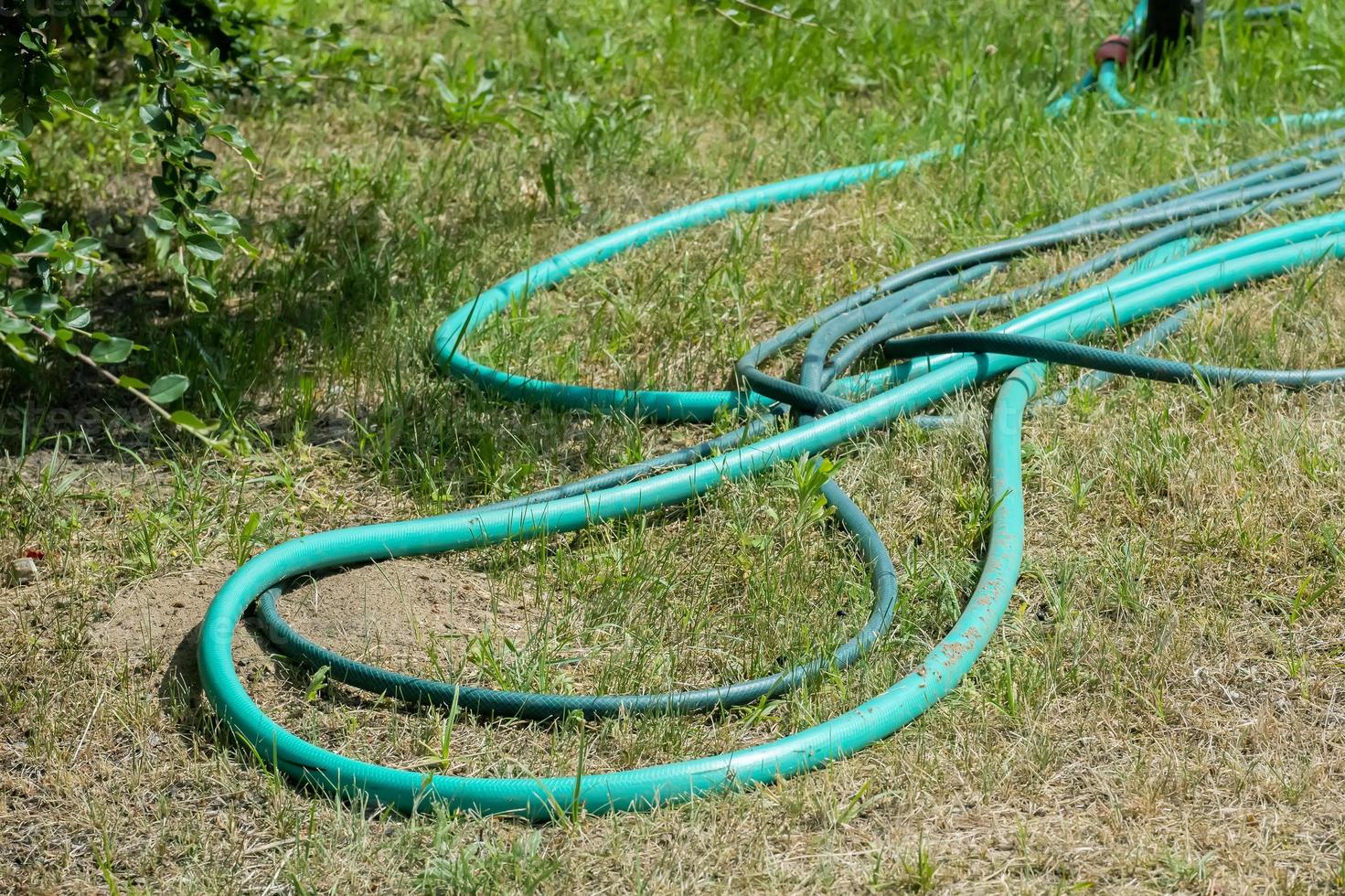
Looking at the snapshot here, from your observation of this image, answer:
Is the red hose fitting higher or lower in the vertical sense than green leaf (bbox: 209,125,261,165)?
higher

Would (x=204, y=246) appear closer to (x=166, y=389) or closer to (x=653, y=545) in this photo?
(x=166, y=389)

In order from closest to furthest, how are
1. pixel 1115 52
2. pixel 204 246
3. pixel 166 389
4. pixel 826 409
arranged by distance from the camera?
pixel 166 389
pixel 204 246
pixel 826 409
pixel 1115 52

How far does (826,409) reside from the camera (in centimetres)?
327

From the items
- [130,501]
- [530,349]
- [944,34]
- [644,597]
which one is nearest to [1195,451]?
[644,597]

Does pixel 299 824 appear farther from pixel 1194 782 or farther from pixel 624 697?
pixel 1194 782

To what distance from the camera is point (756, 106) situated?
5.09 meters

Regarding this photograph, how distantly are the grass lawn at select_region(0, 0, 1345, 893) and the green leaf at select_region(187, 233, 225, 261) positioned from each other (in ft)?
1.89

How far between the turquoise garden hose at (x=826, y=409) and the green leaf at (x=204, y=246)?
60 cm

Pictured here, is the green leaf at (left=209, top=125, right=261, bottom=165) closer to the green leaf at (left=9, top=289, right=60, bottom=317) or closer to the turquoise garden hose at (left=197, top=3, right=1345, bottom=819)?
the green leaf at (left=9, top=289, right=60, bottom=317)

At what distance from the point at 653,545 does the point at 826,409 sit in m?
0.53

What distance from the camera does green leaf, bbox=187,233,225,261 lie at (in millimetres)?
2721

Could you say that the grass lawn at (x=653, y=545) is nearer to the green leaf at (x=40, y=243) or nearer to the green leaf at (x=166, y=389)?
the green leaf at (x=166, y=389)

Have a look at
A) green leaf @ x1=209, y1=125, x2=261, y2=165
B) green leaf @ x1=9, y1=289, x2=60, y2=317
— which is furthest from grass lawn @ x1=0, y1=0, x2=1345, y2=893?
green leaf @ x1=209, y1=125, x2=261, y2=165

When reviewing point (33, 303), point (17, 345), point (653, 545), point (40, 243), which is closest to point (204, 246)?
point (40, 243)
